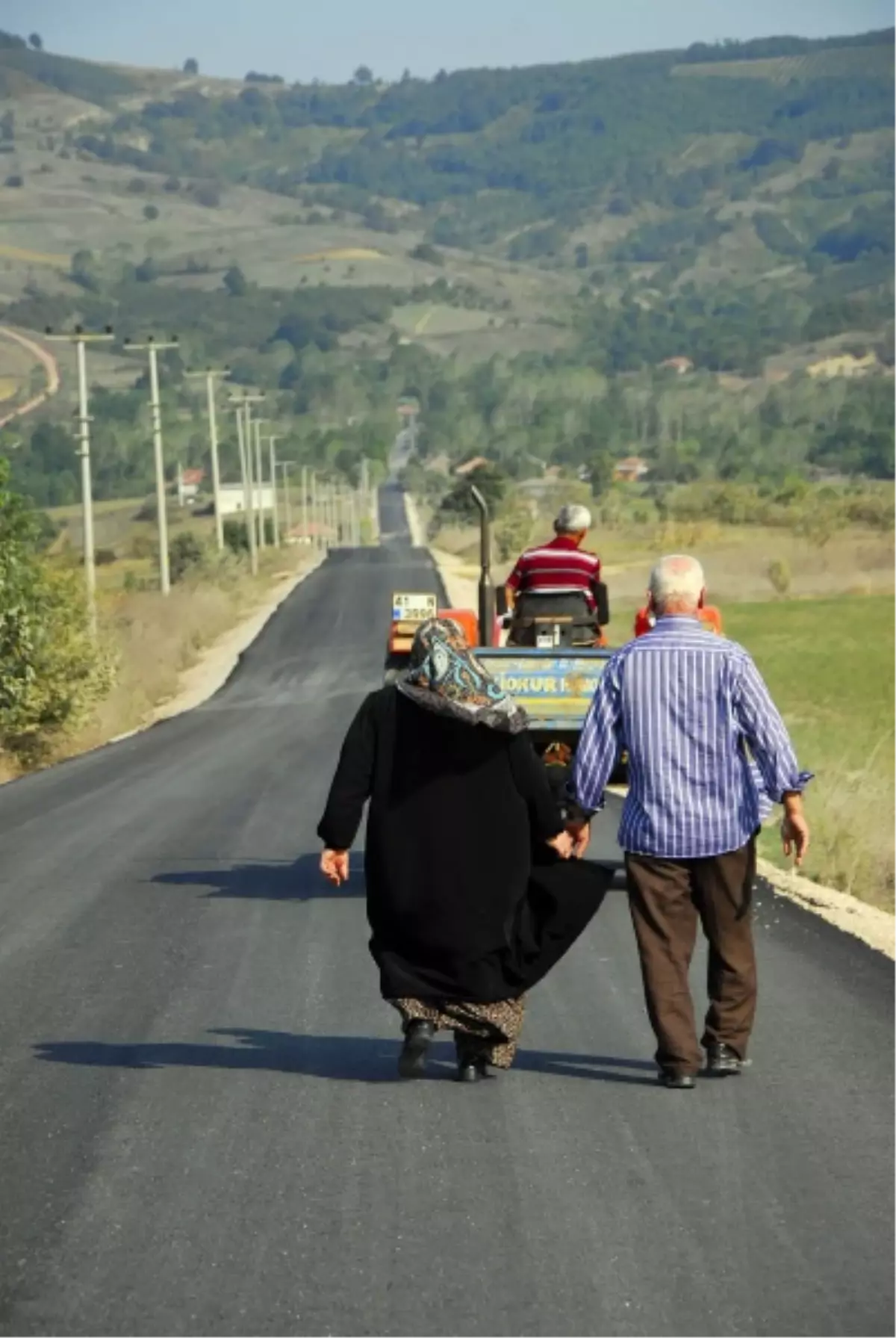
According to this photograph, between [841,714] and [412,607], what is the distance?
2796 centimetres

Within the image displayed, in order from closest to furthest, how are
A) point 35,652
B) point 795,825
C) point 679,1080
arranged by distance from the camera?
point 679,1080
point 795,825
point 35,652

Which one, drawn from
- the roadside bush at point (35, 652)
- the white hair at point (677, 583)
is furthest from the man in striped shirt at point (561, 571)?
the roadside bush at point (35, 652)

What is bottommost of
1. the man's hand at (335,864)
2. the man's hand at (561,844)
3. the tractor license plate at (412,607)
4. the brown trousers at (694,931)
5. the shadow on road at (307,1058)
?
the shadow on road at (307,1058)

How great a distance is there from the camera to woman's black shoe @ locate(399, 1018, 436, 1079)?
9.52 metres

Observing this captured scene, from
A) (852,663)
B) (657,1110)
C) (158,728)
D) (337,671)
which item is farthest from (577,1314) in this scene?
(337,671)

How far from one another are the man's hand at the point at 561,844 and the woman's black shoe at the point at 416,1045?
2.58ft

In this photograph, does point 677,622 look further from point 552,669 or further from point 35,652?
point 35,652

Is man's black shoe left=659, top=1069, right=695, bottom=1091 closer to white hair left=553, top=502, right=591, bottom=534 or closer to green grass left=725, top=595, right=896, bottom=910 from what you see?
white hair left=553, top=502, right=591, bottom=534

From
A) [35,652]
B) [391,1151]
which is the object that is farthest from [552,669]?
[35,652]

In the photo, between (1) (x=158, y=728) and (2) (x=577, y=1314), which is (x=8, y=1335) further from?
(1) (x=158, y=728)

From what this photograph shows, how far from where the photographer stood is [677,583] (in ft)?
32.0

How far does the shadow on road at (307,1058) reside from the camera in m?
9.83

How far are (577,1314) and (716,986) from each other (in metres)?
3.41

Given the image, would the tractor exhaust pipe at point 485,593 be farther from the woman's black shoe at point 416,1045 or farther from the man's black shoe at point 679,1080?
the man's black shoe at point 679,1080
